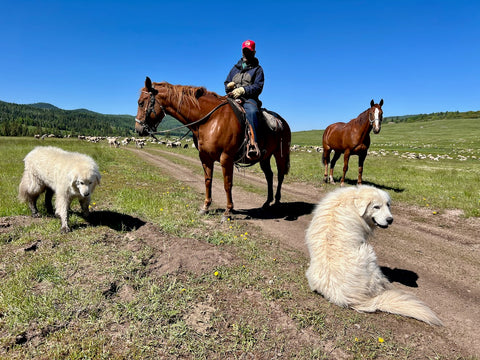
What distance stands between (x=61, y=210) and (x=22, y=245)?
3.56 feet

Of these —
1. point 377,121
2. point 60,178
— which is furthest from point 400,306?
point 377,121

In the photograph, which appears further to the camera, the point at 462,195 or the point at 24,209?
the point at 462,195

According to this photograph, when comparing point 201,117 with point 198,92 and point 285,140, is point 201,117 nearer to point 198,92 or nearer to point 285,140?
point 198,92

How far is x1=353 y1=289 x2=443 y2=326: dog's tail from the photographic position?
3.80 metres

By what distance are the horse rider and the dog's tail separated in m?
4.91

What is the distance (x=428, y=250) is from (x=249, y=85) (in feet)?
21.8

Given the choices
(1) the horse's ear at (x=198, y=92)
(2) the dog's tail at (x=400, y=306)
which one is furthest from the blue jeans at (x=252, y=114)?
(2) the dog's tail at (x=400, y=306)

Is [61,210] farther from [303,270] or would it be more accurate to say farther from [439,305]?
[439,305]

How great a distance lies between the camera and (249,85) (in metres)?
7.94

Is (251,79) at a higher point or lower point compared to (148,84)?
higher

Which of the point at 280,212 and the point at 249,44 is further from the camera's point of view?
the point at 280,212

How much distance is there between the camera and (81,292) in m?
3.80

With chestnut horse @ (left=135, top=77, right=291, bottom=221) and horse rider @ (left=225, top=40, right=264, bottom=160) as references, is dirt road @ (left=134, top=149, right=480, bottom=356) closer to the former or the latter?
chestnut horse @ (left=135, top=77, right=291, bottom=221)

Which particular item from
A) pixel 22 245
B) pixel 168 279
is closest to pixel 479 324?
pixel 168 279
